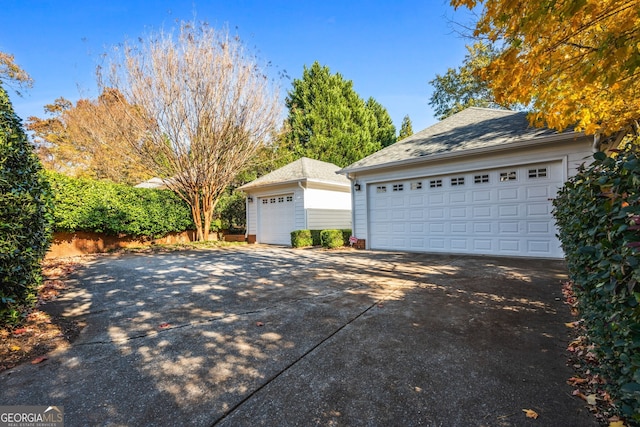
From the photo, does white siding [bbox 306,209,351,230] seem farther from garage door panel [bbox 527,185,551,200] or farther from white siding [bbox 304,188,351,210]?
garage door panel [bbox 527,185,551,200]

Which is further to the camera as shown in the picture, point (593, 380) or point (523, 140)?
point (523, 140)

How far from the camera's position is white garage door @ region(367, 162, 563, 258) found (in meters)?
7.09

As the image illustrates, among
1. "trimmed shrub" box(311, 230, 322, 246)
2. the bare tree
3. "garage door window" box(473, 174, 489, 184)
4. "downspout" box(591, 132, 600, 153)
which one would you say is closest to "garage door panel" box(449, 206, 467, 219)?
"garage door window" box(473, 174, 489, 184)

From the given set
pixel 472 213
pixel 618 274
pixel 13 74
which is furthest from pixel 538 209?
pixel 13 74

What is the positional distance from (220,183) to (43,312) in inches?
352

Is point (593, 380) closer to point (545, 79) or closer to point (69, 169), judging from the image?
point (545, 79)

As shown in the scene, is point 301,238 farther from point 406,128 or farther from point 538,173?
point 406,128

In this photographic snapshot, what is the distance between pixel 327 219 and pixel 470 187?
250 inches

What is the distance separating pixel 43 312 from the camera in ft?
12.1

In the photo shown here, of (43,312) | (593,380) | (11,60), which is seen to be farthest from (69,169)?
(593,380)

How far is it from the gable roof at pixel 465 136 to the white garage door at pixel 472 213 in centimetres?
71

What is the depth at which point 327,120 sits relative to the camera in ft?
73.3

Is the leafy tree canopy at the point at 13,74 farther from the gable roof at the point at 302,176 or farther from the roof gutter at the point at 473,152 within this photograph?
the roof gutter at the point at 473,152

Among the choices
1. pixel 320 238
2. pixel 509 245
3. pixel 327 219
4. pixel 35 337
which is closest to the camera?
pixel 35 337
